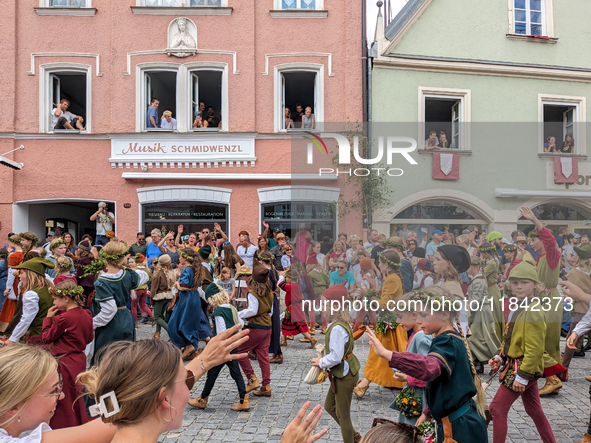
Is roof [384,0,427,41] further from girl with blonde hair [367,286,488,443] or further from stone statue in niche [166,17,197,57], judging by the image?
girl with blonde hair [367,286,488,443]

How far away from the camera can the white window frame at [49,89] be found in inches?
559

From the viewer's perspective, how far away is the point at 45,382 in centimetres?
208

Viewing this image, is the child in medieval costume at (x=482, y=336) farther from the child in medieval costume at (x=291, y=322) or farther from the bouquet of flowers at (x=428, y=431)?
the bouquet of flowers at (x=428, y=431)

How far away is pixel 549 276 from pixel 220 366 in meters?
3.96

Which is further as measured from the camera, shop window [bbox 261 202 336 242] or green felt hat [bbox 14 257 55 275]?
green felt hat [bbox 14 257 55 275]

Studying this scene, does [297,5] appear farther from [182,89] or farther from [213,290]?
[213,290]

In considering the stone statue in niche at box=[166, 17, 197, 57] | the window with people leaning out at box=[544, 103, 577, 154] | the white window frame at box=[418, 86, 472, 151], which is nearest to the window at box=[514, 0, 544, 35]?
the white window frame at box=[418, 86, 472, 151]

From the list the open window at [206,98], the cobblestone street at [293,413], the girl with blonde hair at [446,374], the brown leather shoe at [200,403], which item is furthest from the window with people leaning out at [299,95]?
the girl with blonde hair at [446,374]

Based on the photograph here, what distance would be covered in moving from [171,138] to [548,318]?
37.5 feet

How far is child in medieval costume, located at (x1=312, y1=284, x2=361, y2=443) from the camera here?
14.0 feet

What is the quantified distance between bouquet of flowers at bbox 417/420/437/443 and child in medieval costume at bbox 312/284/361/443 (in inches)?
47.1

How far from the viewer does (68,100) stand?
14.6 m

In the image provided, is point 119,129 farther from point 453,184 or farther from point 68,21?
point 453,184

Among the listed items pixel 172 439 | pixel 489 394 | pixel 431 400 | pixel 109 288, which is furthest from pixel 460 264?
pixel 109 288
